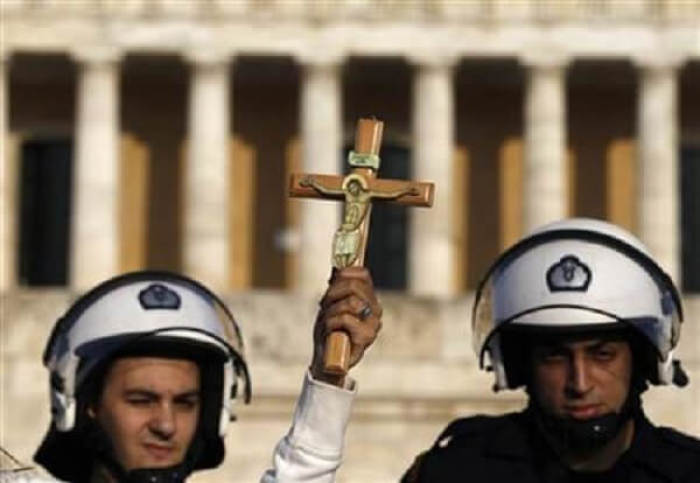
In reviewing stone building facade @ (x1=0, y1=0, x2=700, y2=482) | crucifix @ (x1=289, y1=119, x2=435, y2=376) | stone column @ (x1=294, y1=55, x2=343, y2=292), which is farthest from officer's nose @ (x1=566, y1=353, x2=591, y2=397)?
stone column @ (x1=294, y1=55, x2=343, y2=292)

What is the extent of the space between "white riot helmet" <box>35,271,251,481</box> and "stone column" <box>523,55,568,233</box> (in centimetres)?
3457

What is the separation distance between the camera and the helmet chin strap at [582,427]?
618cm

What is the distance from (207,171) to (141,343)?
114 feet

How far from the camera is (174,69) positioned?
43.2 meters

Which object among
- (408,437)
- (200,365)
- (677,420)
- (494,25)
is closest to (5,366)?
(408,437)

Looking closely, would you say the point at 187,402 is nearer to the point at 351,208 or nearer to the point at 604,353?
the point at 351,208

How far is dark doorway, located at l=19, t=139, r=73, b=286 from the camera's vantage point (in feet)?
146

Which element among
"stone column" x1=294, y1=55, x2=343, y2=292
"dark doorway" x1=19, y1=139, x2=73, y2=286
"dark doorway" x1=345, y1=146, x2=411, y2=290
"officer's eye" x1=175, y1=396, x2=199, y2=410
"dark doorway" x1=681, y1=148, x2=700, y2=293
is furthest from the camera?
"dark doorway" x1=681, y1=148, x2=700, y2=293

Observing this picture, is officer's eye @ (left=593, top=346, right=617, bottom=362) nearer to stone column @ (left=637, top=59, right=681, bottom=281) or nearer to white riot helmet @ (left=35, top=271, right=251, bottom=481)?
white riot helmet @ (left=35, top=271, right=251, bottom=481)

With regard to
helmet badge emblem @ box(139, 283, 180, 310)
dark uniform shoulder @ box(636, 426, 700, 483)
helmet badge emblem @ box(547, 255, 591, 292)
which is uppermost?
helmet badge emblem @ box(547, 255, 591, 292)

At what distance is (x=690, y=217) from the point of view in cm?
4553

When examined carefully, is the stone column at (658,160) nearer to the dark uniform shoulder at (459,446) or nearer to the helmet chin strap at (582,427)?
the dark uniform shoulder at (459,446)

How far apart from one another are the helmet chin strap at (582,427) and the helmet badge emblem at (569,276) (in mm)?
317

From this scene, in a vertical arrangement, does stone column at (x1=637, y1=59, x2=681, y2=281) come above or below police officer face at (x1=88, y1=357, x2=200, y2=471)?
above
